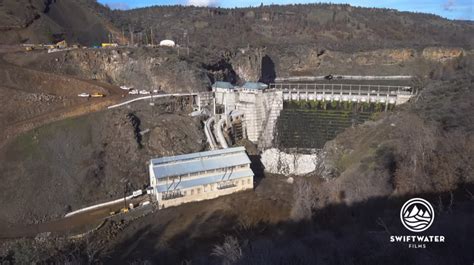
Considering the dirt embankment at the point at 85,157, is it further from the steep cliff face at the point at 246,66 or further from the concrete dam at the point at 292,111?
the steep cliff face at the point at 246,66

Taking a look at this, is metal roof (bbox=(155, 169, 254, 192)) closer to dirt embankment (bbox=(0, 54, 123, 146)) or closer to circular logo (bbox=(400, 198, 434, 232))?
dirt embankment (bbox=(0, 54, 123, 146))

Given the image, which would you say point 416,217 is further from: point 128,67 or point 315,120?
point 128,67

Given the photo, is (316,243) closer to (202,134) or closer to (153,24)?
(202,134)

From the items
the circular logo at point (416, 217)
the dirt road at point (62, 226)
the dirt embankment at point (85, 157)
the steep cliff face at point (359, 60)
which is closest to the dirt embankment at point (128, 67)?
the dirt embankment at point (85, 157)

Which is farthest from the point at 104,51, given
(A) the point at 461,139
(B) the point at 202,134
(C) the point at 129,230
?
(A) the point at 461,139

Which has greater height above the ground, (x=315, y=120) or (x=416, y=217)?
(x=416, y=217)

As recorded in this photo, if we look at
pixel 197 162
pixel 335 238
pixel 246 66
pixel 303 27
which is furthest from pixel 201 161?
pixel 303 27
